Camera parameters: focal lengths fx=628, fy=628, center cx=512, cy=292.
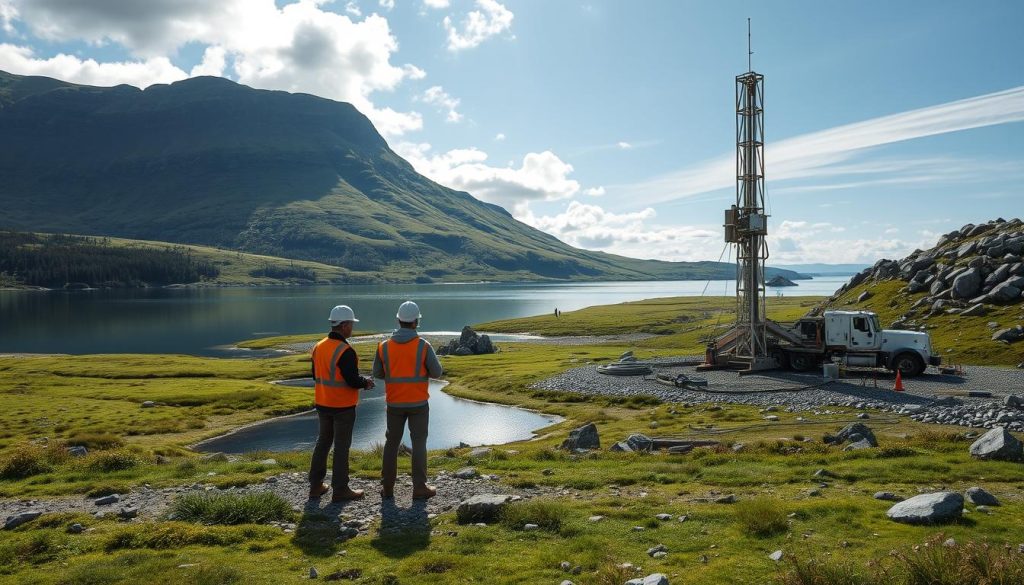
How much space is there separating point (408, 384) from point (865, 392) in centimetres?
3087

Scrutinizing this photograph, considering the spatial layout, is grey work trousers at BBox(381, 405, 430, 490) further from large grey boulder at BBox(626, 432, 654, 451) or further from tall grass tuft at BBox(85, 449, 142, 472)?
large grey boulder at BBox(626, 432, 654, 451)

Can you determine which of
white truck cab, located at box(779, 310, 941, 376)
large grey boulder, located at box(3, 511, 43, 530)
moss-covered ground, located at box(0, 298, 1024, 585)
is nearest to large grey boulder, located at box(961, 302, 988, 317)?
white truck cab, located at box(779, 310, 941, 376)

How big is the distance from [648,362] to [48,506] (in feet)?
151

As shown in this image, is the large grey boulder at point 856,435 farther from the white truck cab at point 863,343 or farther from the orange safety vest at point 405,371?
the white truck cab at point 863,343

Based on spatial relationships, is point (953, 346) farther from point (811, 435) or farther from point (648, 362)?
point (811, 435)

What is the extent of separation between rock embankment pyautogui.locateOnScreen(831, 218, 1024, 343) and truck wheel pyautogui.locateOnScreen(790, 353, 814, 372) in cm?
1561

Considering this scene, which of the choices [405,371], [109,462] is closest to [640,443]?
[405,371]

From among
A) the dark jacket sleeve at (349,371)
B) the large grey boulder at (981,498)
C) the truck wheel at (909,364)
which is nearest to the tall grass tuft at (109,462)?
the dark jacket sleeve at (349,371)

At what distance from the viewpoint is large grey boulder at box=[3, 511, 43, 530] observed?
11827mm

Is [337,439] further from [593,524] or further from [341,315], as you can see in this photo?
[593,524]

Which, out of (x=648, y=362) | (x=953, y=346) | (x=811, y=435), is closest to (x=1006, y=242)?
(x=953, y=346)

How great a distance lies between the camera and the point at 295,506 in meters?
13.1

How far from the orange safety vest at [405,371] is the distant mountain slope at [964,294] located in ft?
154

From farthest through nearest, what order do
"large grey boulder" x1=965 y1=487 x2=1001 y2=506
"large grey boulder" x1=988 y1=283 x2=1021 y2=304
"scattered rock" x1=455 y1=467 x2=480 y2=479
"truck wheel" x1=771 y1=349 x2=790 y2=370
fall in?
"large grey boulder" x1=988 y1=283 x2=1021 y2=304 → "truck wheel" x1=771 y1=349 x2=790 y2=370 → "scattered rock" x1=455 y1=467 x2=480 y2=479 → "large grey boulder" x1=965 y1=487 x2=1001 y2=506
